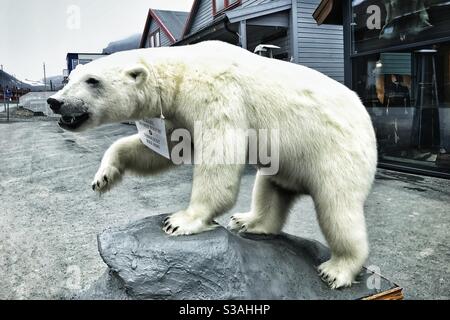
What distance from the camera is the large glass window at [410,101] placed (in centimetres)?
510

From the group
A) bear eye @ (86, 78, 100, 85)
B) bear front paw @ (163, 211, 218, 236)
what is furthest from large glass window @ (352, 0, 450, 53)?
bear eye @ (86, 78, 100, 85)

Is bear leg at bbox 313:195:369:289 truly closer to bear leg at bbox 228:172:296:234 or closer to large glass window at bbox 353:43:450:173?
bear leg at bbox 228:172:296:234

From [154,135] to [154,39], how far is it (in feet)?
46.2

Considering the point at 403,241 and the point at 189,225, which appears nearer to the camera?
the point at 189,225

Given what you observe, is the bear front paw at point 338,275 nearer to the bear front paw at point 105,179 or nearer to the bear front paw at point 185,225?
the bear front paw at point 185,225

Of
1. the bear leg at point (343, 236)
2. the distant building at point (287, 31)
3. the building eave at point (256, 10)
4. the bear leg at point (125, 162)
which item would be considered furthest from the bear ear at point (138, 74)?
the building eave at point (256, 10)

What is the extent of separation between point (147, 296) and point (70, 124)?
0.69m

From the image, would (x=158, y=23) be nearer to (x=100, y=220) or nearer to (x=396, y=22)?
(x=396, y=22)

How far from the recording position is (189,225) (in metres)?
1.53

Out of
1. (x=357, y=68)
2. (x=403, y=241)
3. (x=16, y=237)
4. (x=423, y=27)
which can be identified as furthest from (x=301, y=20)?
(x=16, y=237)

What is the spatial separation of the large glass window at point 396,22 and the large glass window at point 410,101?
0.59 ft

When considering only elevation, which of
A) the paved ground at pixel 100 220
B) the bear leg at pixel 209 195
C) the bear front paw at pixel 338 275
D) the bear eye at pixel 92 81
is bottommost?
the paved ground at pixel 100 220

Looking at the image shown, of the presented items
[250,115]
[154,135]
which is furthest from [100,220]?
[250,115]

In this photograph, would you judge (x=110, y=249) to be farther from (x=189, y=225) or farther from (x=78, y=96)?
(x=78, y=96)
